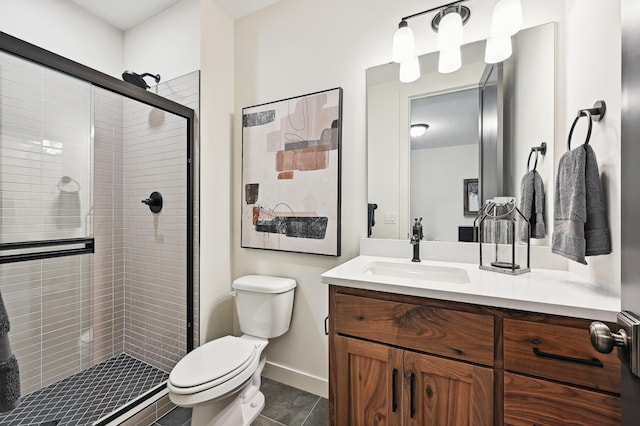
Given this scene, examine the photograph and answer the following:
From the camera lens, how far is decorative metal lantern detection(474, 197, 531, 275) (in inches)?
49.7

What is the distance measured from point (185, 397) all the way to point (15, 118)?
1866 millimetres

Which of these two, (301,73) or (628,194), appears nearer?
(628,194)

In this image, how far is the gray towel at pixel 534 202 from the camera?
123 cm

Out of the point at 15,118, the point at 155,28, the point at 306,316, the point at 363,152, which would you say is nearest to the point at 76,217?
the point at 15,118

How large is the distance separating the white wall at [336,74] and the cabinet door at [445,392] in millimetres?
541

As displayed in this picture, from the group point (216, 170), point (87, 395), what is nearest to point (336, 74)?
point (216, 170)

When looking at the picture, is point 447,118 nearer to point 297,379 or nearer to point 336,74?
point 336,74

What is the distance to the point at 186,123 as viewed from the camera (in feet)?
6.02

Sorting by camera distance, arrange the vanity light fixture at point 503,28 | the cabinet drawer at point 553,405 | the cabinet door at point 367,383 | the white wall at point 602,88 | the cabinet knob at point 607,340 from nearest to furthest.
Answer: the cabinet knob at point 607,340 < the cabinet drawer at point 553,405 < the white wall at point 602,88 < the cabinet door at point 367,383 < the vanity light fixture at point 503,28

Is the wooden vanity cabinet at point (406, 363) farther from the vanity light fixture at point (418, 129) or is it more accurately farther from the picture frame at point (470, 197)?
the vanity light fixture at point (418, 129)

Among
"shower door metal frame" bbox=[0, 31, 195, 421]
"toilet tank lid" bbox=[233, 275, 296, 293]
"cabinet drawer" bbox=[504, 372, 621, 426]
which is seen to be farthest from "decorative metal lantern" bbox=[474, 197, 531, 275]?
"shower door metal frame" bbox=[0, 31, 195, 421]

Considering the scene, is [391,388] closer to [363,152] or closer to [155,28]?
[363,152]

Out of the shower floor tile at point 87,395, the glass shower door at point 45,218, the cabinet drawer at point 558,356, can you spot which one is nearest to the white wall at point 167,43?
the glass shower door at point 45,218

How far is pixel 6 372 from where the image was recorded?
81cm
